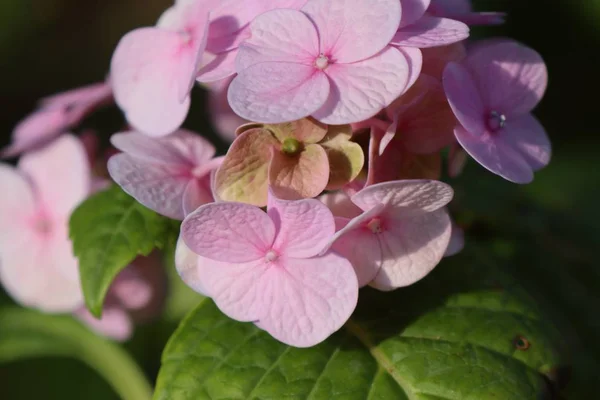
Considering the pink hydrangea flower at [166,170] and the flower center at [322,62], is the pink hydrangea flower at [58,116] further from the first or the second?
the flower center at [322,62]

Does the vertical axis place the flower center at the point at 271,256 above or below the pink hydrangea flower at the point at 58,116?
above

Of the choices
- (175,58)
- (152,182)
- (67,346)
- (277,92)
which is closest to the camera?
(277,92)

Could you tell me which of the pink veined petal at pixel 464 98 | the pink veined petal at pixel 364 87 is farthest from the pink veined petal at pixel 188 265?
the pink veined petal at pixel 464 98

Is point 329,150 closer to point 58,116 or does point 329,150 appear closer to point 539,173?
point 58,116

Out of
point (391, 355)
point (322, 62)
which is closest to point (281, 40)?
point (322, 62)

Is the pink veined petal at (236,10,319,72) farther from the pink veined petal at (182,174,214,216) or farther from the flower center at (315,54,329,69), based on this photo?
the pink veined petal at (182,174,214,216)

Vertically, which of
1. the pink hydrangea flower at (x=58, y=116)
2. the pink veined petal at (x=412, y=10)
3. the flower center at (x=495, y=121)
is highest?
the pink veined petal at (x=412, y=10)

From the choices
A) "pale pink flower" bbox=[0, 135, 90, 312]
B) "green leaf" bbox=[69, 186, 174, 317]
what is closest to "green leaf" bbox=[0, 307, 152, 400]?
"pale pink flower" bbox=[0, 135, 90, 312]

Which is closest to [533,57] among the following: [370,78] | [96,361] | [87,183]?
[370,78]
